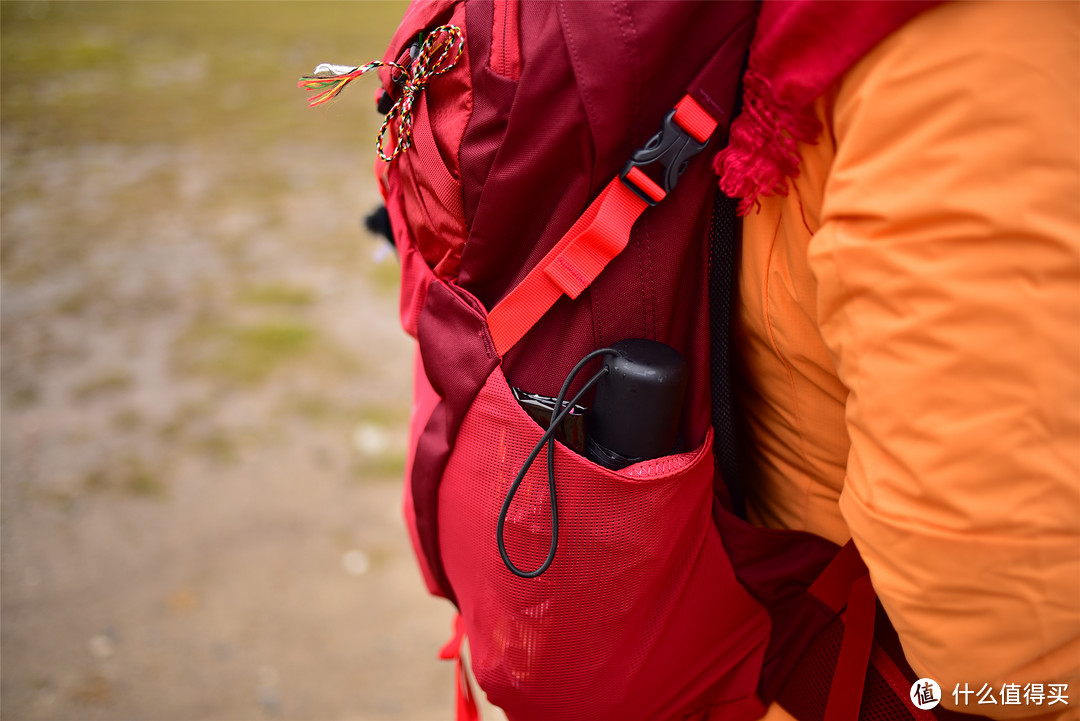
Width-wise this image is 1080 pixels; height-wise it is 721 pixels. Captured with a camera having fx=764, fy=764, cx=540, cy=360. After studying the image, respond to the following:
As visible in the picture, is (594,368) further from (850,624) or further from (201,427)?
(201,427)

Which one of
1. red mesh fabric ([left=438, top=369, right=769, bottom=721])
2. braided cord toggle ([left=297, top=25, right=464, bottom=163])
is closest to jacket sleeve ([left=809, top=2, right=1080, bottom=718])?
red mesh fabric ([left=438, top=369, right=769, bottom=721])

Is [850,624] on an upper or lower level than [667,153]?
lower

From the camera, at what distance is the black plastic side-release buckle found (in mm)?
757

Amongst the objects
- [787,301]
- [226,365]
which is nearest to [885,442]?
[787,301]

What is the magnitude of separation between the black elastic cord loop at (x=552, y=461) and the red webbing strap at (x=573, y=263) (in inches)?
2.9

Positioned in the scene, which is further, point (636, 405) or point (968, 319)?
point (636, 405)

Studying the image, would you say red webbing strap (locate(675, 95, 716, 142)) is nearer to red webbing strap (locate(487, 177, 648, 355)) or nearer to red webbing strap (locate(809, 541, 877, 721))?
red webbing strap (locate(487, 177, 648, 355))

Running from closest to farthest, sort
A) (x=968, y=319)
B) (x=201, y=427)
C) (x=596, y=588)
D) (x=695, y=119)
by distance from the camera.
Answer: (x=968, y=319) < (x=695, y=119) < (x=596, y=588) < (x=201, y=427)

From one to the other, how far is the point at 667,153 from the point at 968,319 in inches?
12.4

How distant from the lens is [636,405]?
829 mm

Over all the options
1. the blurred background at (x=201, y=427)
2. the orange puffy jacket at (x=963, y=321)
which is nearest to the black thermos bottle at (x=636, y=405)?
the orange puffy jacket at (x=963, y=321)

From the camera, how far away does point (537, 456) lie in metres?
0.84

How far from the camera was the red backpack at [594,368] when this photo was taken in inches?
30.4

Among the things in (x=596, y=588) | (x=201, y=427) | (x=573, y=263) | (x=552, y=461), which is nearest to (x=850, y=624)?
(x=596, y=588)
